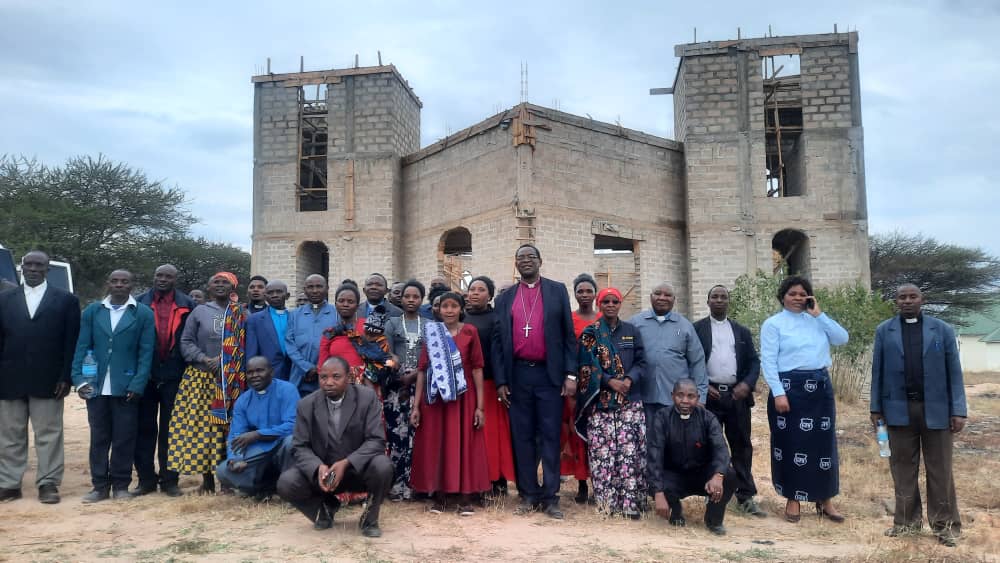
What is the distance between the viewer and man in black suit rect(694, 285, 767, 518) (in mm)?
5320

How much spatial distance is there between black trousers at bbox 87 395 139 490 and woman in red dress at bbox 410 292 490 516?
2.32 meters

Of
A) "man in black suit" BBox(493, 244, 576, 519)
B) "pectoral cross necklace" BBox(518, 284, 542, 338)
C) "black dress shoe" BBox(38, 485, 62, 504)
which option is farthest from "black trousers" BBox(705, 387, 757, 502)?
"black dress shoe" BBox(38, 485, 62, 504)

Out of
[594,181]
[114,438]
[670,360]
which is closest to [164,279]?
[114,438]

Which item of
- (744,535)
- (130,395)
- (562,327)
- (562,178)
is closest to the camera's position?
(744,535)

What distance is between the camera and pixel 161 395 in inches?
230

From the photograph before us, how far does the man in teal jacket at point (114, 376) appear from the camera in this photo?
5.53 m

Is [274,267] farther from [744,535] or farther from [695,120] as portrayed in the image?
[744,535]

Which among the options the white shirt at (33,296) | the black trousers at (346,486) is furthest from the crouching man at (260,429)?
the white shirt at (33,296)

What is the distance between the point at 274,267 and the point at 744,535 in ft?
51.5

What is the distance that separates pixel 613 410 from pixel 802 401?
1314 millimetres

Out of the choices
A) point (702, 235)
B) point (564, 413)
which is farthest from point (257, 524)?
point (702, 235)

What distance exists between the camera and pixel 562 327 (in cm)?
512

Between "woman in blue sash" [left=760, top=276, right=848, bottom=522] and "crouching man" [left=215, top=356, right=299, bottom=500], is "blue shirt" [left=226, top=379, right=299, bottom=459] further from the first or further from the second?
"woman in blue sash" [left=760, top=276, right=848, bottom=522]

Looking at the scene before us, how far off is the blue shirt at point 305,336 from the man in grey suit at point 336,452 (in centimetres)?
131
